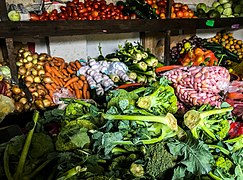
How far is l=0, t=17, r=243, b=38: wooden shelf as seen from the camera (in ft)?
6.42

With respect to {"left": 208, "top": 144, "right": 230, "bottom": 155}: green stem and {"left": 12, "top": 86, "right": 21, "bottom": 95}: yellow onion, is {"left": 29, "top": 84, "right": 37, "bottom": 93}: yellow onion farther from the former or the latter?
{"left": 208, "top": 144, "right": 230, "bottom": 155}: green stem

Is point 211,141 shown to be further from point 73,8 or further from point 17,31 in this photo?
point 73,8

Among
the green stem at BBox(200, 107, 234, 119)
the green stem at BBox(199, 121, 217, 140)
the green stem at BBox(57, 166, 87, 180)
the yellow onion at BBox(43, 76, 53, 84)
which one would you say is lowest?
the yellow onion at BBox(43, 76, 53, 84)

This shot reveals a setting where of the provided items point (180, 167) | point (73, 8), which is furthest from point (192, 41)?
point (180, 167)

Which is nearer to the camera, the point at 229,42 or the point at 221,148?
the point at 221,148

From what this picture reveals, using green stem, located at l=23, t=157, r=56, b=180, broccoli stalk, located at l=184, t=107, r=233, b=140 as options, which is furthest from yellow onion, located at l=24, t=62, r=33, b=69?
broccoli stalk, located at l=184, t=107, r=233, b=140

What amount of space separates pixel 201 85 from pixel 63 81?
1.56 metres

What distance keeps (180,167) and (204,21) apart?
260 cm

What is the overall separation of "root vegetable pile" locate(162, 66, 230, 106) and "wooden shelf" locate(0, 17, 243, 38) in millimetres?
1101

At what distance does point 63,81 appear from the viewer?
101 inches

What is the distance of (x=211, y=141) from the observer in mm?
1048

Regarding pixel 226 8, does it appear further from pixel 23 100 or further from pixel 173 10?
pixel 23 100

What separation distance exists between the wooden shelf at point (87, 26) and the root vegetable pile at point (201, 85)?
A: 1.10 m

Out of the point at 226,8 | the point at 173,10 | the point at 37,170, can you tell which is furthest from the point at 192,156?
the point at 226,8
